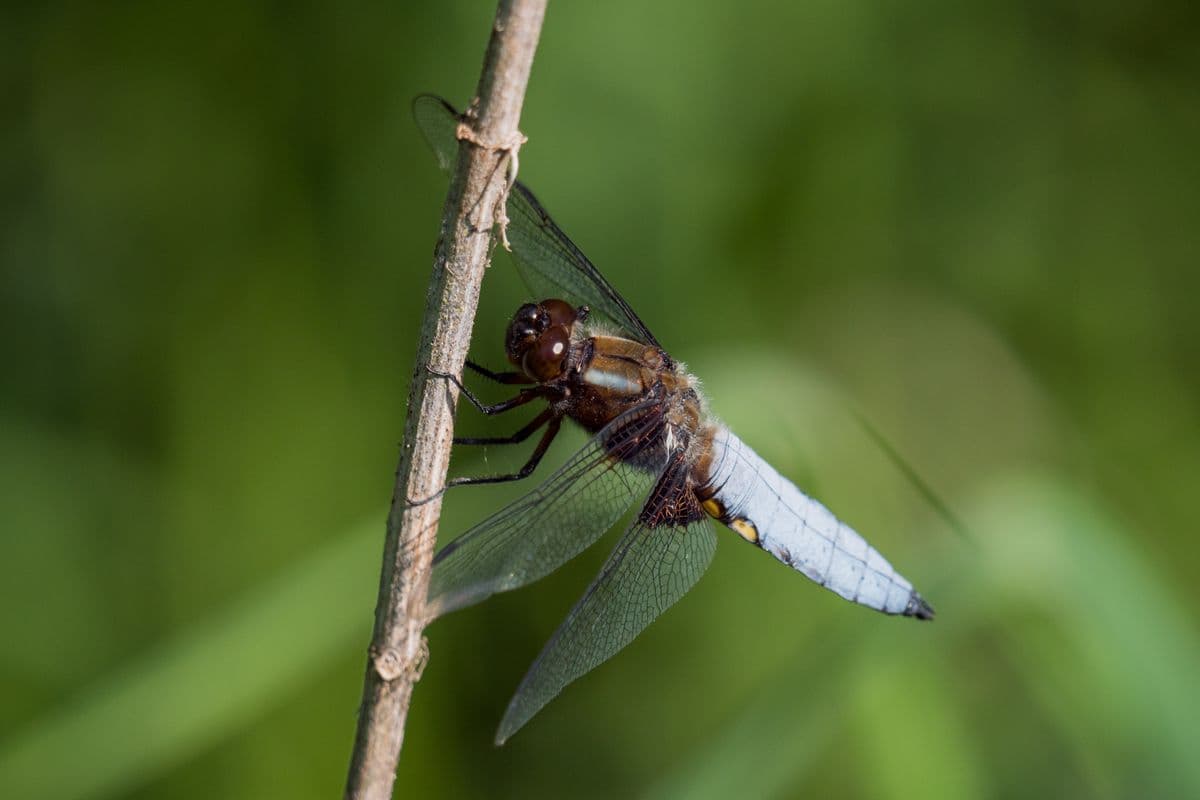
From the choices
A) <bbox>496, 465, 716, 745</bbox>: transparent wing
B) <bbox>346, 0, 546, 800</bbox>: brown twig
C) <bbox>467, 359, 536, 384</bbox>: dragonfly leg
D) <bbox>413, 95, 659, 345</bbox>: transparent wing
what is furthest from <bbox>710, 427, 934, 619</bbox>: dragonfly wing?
<bbox>346, 0, 546, 800</bbox>: brown twig

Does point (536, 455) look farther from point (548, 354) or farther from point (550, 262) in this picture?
point (550, 262)

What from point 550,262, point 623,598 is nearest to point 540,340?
point 550,262

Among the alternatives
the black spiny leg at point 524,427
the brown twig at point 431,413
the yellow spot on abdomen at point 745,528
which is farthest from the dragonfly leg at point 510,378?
the brown twig at point 431,413

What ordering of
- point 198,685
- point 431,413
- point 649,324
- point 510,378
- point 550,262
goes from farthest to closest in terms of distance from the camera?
point 649,324
point 550,262
point 510,378
point 198,685
point 431,413

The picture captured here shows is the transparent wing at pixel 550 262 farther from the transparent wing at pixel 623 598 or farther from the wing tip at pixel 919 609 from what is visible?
the wing tip at pixel 919 609

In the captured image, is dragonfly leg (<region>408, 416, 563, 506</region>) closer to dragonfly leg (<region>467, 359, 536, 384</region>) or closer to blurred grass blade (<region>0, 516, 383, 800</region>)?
dragonfly leg (<region>467, 359, 536, 384</region>)

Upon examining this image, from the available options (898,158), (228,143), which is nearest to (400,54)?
(228,143)
